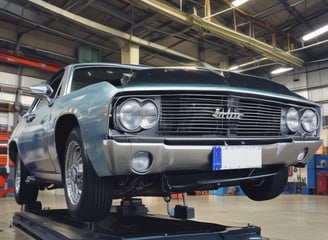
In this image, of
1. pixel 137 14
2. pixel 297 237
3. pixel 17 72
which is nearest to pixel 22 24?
pixel 17 72

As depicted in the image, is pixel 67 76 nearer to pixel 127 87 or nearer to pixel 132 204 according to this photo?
pixel 127 87

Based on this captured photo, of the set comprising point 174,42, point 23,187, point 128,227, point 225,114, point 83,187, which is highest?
point 174,42

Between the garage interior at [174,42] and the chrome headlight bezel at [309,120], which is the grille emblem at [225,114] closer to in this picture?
the chrome headlight bezel at [309,120]

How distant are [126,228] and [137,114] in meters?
1.36

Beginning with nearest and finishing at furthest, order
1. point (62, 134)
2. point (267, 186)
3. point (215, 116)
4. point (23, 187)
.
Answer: point (215, 116) < point (62, 134) < point (267, 186) < point (23, 187)

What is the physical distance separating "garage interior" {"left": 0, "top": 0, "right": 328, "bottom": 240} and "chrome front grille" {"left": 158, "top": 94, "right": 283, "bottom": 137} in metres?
5.48

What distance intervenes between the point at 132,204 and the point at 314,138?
2229 mm

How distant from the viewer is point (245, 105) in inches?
80.1

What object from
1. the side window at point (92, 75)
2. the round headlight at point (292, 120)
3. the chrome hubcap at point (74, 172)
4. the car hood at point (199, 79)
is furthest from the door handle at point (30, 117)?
the round headlight at point (292, 120)

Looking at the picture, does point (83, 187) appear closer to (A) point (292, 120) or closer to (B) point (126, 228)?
(B) point (126, 228)

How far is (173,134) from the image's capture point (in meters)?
1.86

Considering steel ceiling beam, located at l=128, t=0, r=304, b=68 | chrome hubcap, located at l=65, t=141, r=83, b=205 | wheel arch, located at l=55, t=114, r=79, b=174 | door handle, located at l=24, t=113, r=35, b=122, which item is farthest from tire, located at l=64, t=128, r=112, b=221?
steel ceiling beam, located at l=128, t=0, r=304, b=68

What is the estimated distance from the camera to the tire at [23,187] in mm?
3734

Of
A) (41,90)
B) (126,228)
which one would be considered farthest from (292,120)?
(41,90)
